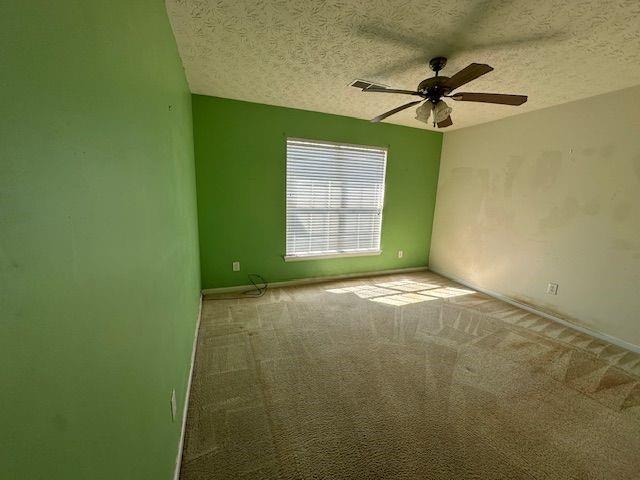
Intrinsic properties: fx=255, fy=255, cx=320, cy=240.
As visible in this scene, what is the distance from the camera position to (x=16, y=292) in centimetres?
34

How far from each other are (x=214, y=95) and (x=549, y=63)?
2.95m

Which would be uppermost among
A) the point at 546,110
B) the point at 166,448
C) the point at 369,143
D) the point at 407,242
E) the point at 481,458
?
the point at 546,110

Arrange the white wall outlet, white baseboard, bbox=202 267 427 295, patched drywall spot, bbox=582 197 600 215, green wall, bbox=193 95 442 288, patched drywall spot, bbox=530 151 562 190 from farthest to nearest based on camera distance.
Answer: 1. white baseboard, bbox=202 267 427 295
2. green wall, bbox=193 95 442 288
3. patched drywall spot, bbox=530 151 562 190
4. patched drywall spot, bbox=582 197 600 215
5. the white wall outlet

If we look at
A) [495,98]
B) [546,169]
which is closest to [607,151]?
[546,169]

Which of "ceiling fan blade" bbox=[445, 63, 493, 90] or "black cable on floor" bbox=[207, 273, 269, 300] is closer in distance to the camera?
"ceiling fan blade" bbox=[445, 63, 493, 90]

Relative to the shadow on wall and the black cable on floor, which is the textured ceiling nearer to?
the black cable on floor

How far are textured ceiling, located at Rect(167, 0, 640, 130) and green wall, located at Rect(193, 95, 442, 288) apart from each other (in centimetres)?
48

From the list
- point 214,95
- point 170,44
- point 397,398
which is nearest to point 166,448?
point 397,398

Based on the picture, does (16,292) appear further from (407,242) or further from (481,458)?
(407,242)

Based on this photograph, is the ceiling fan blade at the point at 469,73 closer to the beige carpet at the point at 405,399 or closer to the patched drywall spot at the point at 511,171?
the patched drywall spot at the point at 511,171

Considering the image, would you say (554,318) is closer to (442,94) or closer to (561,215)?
(561,215)

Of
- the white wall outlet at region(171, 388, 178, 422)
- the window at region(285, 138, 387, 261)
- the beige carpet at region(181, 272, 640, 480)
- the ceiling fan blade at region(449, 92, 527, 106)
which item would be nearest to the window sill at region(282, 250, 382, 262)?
the window at region(285, 138, 387, 261)

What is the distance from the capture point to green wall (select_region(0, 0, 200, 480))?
0.34 metres

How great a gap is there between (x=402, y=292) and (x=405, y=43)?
8.98 feet
